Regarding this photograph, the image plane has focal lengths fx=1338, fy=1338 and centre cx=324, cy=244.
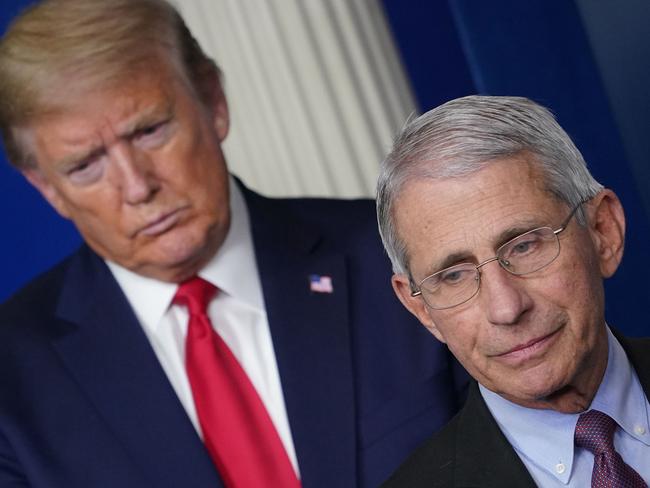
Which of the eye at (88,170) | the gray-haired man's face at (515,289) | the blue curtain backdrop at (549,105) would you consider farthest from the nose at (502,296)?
the blue curtain backdrop at (549,105)

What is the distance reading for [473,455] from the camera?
2180 millimetres

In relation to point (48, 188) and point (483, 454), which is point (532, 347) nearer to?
point (483, 454)

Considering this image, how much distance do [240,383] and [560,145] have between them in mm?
881

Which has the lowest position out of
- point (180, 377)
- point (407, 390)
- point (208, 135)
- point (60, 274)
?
point (407, 390)

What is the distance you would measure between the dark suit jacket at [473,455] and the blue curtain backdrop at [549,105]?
106cm

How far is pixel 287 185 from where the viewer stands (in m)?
4.02

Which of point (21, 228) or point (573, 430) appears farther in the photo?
point (21, 228)

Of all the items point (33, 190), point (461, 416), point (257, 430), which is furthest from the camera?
point (33, 190)

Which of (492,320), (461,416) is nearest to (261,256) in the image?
(461,416)

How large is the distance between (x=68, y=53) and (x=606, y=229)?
1.08 m

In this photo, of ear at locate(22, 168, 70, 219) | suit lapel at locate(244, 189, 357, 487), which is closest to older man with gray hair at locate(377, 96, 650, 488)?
suit lapel at locate(244, 189, 357, 487)

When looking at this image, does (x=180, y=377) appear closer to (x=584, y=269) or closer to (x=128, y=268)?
(x=128, y=268)

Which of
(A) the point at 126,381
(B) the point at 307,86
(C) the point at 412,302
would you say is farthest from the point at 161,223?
(B) the point at 307,86

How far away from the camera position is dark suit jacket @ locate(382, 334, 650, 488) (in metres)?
2.12
